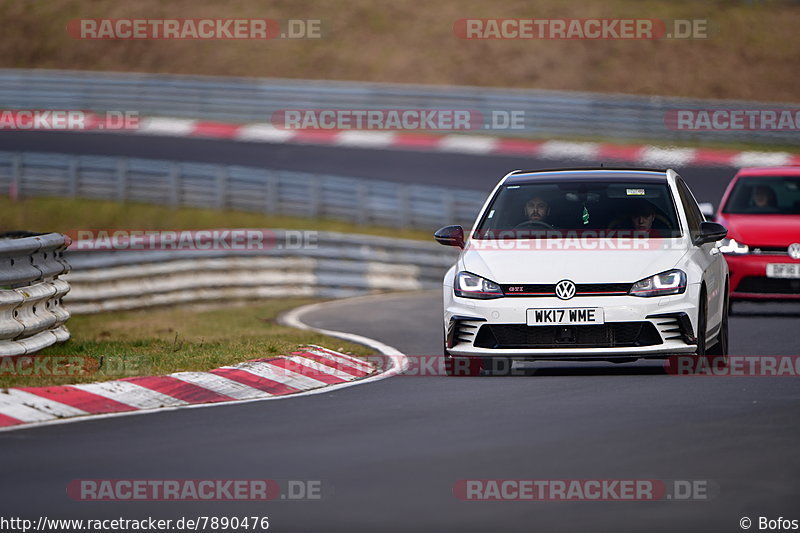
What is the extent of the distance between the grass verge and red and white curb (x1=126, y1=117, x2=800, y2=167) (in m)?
15.2

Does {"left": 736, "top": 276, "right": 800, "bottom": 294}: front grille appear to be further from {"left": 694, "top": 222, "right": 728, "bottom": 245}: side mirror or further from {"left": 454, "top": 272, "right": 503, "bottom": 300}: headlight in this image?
{"left": 454, "top": 272, "right": 503, "bottom": 300}: headlight

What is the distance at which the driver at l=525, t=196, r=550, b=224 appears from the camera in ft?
39.3

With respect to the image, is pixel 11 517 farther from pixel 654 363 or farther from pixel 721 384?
pixel 654 363

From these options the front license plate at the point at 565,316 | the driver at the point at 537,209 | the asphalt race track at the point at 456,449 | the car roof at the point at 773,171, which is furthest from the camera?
the car roof at the point at 773,171

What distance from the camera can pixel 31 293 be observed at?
11.8 meters

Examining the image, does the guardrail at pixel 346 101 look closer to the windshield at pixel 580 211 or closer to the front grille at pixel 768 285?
the front grille at pixel 768 285

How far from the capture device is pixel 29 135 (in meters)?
36.9

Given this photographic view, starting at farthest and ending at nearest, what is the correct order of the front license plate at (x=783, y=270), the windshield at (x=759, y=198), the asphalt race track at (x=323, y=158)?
the asphalt race track at (x=323, y=158), the windshield at (x=759, y=198), the front license plate at (x=783, y=270)

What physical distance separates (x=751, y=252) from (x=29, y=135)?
78.8ft

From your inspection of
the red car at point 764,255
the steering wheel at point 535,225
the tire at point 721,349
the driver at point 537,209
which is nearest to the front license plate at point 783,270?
the red car at point 764,255

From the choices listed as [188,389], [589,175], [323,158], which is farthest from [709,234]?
[323,158]

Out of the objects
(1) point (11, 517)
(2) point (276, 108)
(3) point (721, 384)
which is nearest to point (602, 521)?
(1) point (11, 517)

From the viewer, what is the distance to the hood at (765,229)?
16.4 metres

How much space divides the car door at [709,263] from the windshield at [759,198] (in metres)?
4.40
